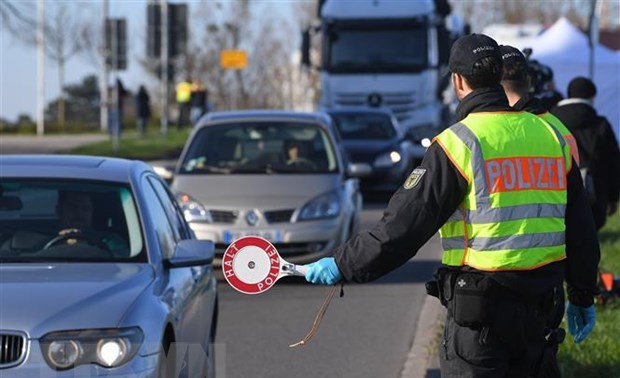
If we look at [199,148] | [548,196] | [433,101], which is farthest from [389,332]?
[433,101]

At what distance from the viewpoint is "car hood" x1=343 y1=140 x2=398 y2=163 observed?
21.3m

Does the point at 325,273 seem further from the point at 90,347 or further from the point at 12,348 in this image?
the point at 12,348

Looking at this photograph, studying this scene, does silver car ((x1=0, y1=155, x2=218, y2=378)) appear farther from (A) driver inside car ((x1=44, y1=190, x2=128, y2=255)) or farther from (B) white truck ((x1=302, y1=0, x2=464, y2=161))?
(B) white truck ((x1=302, y1=0, x2=464, y2=161))

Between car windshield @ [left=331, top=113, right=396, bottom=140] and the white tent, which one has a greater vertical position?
the white tent

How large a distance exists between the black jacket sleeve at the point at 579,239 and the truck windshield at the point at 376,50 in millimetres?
21259

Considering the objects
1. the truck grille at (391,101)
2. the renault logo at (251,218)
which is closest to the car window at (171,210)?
the renault logo at (251,218)

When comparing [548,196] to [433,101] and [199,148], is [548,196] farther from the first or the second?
[433,101]

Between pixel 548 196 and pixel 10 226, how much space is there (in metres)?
3.09

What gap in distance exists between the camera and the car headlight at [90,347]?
16.8ft

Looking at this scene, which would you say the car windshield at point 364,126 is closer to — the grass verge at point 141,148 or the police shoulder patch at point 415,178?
the grass verge at point 141,148

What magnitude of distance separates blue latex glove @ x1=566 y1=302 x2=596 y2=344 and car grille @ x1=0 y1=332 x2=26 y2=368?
84.4 inches

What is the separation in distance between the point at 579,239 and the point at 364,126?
1797cm

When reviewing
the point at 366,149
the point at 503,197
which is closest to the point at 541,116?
the point at 503,197

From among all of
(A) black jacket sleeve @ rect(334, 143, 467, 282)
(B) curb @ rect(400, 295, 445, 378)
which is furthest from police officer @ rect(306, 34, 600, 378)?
(B) curb @ rect(400, 295, 445, 378)
